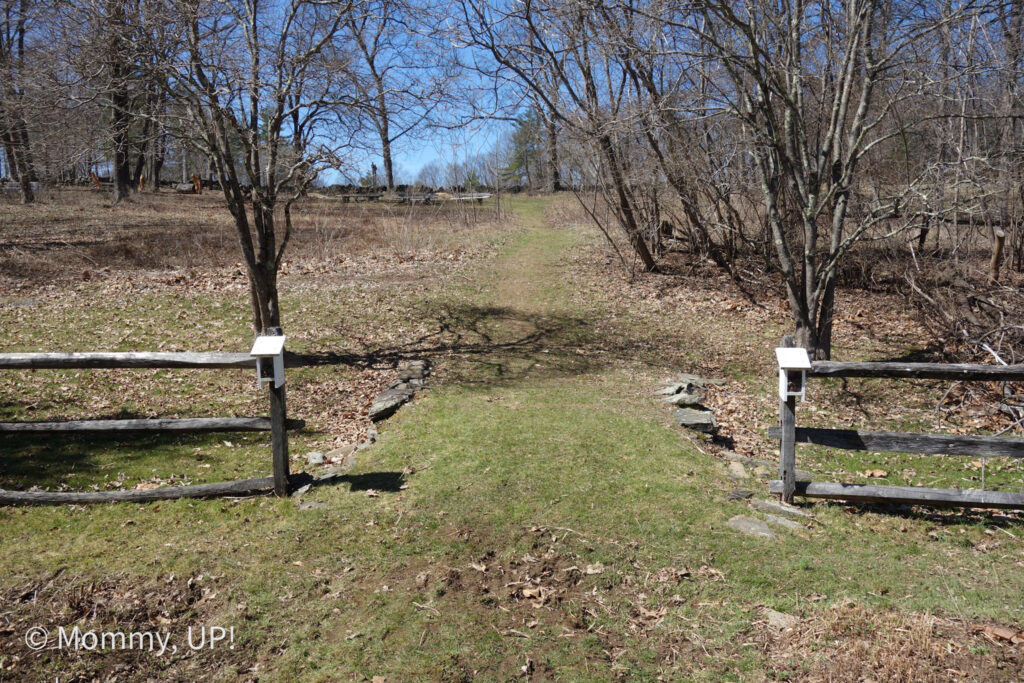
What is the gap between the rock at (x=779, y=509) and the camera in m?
6.27

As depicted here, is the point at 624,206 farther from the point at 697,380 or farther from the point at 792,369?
the point at 792,369

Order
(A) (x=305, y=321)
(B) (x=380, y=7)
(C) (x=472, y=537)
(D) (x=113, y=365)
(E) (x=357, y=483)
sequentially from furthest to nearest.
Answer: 1. (A) (x=305, y=321)
2. (B) (x=380, y=7)
3. (E) (x=357, y=483)
4. (D) (x=113, y=365)
5. (C) (x=472, y=537)

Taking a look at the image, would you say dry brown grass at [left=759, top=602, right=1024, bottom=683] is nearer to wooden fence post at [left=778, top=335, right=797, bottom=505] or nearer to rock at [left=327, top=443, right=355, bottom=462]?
wooden fence post at [left=778, top=335, right=797, bottom=505]

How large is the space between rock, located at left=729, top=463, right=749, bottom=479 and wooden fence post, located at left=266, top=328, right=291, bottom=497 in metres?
4.60

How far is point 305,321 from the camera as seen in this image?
13.9m

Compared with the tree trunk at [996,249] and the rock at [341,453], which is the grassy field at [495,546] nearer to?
the rock at [341,453]

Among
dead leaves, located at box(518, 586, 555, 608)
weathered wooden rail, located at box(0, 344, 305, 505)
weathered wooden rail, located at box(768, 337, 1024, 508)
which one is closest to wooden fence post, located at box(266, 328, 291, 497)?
weathered wooden rail, located at box(0, 344, 305, 505)

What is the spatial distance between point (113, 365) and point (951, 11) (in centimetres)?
1150

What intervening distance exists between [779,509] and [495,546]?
267 cm

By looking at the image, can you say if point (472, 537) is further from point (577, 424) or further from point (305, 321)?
point (305, 321)

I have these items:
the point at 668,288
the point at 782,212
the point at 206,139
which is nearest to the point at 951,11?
the point at 782,212

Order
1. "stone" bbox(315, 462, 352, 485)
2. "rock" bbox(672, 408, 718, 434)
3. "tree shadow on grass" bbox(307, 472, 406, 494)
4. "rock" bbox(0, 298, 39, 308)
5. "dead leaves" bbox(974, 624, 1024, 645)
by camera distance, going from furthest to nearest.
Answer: "rock" bbox(0, 298, 39, 308) → "rock" bbox(672, 408, 718, 434) → "stone" bbox(315, 462, 352, 485) → "tree shadow on grass" bbox(307, 472, 406, 494) → "dead leaves" bbox(974, 624, 1024, 645)

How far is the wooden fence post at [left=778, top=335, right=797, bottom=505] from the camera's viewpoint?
624cm

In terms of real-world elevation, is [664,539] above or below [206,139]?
below
